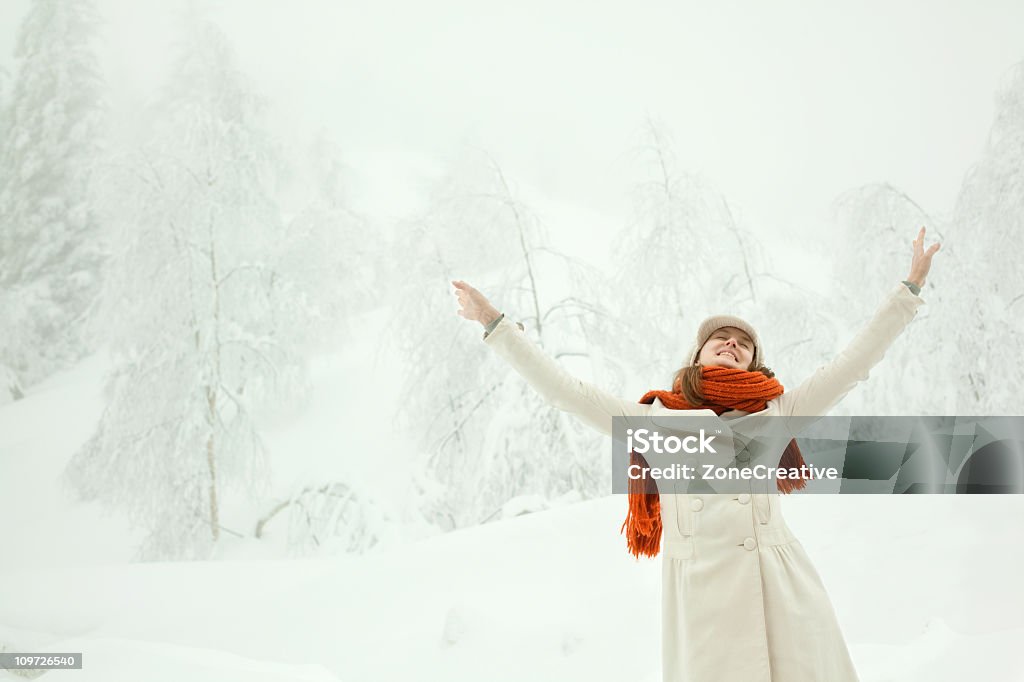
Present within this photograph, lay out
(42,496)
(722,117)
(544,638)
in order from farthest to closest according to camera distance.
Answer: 1. (722,117)
2. (42,496)
3. (544,638)

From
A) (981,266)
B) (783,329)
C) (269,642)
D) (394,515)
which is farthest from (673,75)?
(269,642)

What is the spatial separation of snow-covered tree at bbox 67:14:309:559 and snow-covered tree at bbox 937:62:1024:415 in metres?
3.67

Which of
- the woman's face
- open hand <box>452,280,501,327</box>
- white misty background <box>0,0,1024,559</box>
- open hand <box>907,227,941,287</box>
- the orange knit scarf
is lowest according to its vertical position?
the orange knit scarf

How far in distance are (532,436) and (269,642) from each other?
5.29 ft

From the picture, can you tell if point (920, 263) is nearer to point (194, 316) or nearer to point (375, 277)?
point (375, 277)

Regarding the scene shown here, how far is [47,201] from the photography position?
3215 millimetres

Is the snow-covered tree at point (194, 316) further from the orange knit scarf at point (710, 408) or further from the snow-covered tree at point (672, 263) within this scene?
the orange knit scarf at point (710, 408)

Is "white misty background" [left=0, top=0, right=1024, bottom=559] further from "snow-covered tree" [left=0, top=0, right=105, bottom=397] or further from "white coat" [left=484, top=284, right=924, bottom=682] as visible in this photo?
"white coat" [left=484, top=284, right=924, bottom=682]

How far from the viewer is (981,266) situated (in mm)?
3348

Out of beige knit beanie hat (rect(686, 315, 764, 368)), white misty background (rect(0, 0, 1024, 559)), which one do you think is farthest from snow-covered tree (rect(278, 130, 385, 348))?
beige knit beanie hat (rect(686, 315, 764, 368))

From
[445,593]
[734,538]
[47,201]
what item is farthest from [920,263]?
[47,201]

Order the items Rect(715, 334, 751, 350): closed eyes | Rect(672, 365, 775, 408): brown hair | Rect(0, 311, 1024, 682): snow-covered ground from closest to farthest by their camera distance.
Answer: Rect(672, 365, 775, 408): brown hair
Rect(715, 334, 751, 350): closed eyes
Rect(0, 311, 1024, 682): snow-covered ground

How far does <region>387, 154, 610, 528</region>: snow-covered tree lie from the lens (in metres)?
3.33

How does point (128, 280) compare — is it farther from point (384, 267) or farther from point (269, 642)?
point (269, 642)
